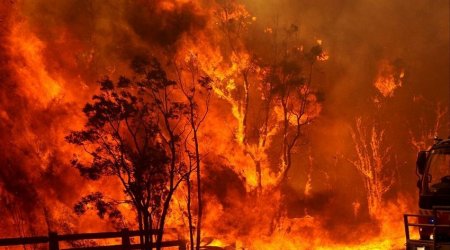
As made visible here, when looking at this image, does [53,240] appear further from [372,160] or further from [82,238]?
[372,160]

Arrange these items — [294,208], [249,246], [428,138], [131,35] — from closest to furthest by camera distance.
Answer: [249,246], [131,35], [294,208], [428,138]

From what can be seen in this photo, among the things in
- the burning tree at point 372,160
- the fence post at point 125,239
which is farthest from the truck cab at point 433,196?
the burning tree at point 372,160

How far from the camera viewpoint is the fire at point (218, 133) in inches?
874

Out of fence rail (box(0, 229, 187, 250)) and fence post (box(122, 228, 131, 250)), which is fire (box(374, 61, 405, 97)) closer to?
fence rail (box(0, 229, 187, 250))

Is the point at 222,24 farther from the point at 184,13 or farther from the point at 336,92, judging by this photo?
the point at 336,92

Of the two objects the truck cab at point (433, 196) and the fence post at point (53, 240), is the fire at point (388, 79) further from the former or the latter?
the fence post at point (53, 240)

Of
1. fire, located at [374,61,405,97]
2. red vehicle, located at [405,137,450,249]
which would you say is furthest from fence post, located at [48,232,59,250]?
fire, located at [374,61,405,97]

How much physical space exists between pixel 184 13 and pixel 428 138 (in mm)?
19079

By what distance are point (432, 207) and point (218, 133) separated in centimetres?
1693

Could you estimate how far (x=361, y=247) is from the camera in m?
24.9

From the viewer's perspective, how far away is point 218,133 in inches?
1055

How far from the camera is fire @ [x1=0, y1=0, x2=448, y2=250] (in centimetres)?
2220

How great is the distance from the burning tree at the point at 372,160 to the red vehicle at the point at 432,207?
68.8ft

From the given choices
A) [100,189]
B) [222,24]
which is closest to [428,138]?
[222,24]
